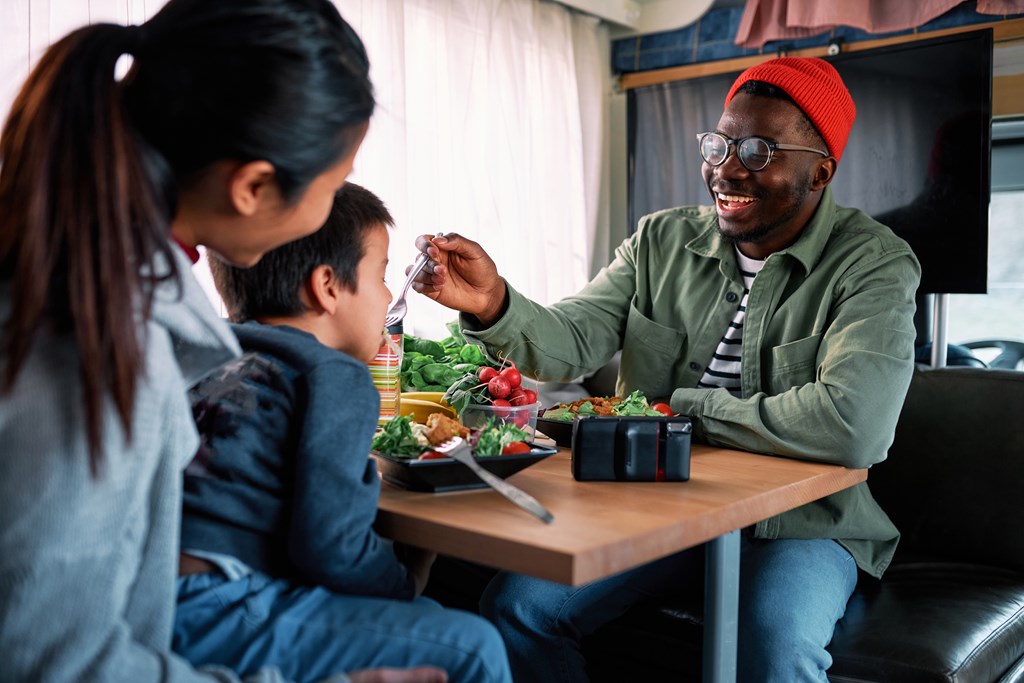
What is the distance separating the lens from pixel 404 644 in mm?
1062

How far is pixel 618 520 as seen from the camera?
1151 mm

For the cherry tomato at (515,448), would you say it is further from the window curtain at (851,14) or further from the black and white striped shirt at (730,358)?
the window curtain at (851,14)

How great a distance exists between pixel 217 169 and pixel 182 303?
0.44 feet

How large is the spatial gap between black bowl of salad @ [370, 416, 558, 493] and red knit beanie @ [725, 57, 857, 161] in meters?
1.01

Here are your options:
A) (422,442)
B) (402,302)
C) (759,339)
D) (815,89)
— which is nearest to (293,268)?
(422,442)

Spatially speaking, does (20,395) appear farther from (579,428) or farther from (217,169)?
(579,428)

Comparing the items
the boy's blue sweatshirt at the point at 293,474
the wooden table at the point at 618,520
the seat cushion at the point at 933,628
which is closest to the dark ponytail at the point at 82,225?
the boy's blue sweatshirt at the point at 293,474

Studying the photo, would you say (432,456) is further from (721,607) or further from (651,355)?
(651,355)

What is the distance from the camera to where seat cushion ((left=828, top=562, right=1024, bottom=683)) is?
62.6 inches

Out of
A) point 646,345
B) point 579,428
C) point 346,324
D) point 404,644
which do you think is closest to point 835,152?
point 646,345

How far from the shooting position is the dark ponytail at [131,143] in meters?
0.83

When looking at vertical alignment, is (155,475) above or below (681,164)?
below

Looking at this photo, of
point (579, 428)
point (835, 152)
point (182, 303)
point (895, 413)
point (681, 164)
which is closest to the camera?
point (182, 303)

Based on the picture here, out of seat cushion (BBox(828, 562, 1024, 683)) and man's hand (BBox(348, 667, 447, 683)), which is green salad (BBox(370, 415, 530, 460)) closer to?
man's hand (BBox(348, 667, 447, 683))
